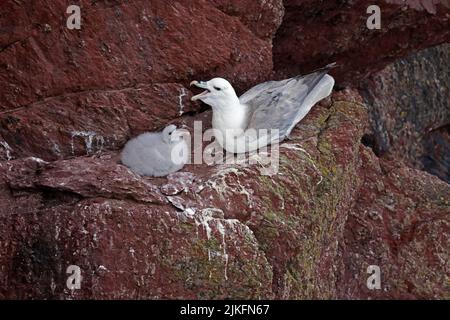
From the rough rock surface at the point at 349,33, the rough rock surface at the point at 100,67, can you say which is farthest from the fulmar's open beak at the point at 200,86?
the rough rock surface at the point at 349,33

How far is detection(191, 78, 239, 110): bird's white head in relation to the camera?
7.59 m

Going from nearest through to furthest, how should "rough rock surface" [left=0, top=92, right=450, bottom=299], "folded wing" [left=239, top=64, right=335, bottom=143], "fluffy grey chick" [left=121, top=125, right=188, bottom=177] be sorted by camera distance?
"rough rock surface" [left=0, top=92, right=450, bottom=299] < "fluffy grey chick" [left=121, top=125, right=188, bottom=177] < "folded wing" [left=239, top=64, right=335, bottom=143]

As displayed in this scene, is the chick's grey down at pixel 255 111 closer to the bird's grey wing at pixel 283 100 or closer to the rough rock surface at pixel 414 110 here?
the bird's grey wing at pixel 283 100

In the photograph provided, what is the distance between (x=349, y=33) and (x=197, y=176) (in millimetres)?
2508

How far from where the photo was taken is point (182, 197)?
22.1 ft

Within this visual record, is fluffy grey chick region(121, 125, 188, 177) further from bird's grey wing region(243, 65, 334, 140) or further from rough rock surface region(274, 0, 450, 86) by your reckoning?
rough rock surface region(274, 0, 450, 86)

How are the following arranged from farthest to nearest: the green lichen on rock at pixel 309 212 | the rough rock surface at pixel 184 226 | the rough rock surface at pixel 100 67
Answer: the rough rock surface at pixel 100 67
the green lichen on rock at pixel 309 212
the rough rock surface at pixel 184 226

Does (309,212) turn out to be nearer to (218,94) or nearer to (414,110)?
(218,94)

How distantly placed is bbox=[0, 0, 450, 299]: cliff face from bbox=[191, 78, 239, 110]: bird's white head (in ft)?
1.01

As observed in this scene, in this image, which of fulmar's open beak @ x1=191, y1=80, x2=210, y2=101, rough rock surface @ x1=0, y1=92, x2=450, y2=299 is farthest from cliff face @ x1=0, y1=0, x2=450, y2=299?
fulmar's open beak @ x1=191, y1=80, x2=210, y2=101

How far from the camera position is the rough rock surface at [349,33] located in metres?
8.56

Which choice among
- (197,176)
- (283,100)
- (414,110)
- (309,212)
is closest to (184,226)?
(197,176)

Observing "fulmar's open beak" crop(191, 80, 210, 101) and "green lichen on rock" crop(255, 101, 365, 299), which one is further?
"fulmar's open beak" crop(191, 80, 210, 101)

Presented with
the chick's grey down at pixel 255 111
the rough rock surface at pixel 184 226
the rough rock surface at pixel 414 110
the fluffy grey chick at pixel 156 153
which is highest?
the rough rock surface at pixel 414 110
